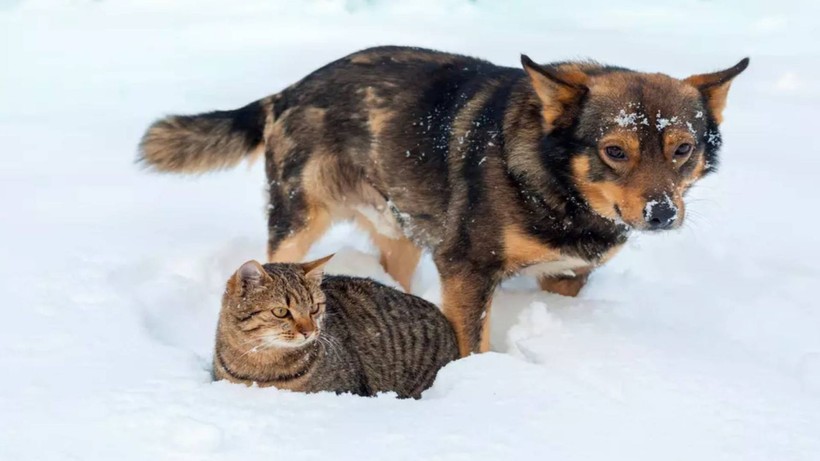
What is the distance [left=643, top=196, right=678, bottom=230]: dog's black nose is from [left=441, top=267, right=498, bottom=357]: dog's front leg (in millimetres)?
916

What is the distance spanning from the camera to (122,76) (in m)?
10.1

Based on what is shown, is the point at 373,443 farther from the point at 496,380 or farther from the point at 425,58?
the point at 425,58

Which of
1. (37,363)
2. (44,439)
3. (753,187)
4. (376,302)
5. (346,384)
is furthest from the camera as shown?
(753,187)

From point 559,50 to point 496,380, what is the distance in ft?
24.7

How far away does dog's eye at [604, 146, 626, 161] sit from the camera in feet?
12.1

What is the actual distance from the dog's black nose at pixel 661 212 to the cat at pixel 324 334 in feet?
4.18

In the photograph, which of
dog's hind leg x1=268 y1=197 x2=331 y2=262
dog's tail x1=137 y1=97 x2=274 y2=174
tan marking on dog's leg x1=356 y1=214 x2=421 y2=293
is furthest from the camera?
tan marking on dog's leg x1=356 y1=214 x2=421 y2=293

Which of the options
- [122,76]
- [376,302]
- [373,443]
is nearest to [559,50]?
[122,76]

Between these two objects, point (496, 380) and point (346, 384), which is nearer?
point (496, 380)

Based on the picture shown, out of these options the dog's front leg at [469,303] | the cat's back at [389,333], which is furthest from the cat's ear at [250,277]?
the dog's front leg at [469,303]

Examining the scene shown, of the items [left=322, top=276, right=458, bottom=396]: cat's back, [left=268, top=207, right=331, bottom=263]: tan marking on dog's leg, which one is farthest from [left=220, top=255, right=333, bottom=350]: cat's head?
[left=268, top=207, right=331, bottom=263]: tan marking on dog's leg

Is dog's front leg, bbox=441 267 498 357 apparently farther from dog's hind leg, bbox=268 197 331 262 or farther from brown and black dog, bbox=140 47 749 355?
dog's hind leg, bbox=268 197 331 262

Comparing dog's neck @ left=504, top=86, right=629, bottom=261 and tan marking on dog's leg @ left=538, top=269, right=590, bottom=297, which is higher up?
dog's neck @ left=504, top=86, right=629, bottom=261

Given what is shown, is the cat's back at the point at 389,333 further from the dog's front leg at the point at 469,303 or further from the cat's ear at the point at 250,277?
the cat's ear at the point at 250,277
